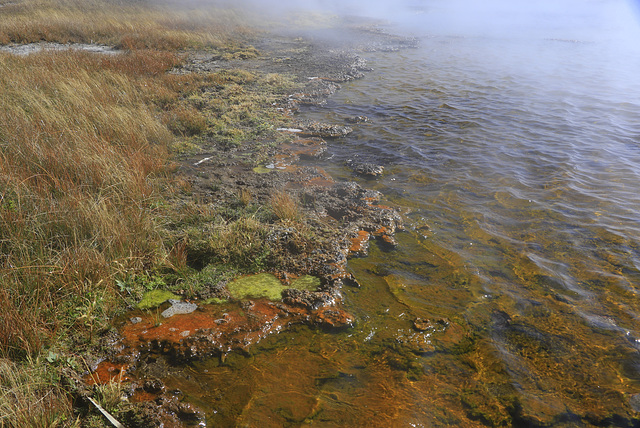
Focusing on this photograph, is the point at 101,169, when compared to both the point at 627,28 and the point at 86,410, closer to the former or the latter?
the point at 86,410

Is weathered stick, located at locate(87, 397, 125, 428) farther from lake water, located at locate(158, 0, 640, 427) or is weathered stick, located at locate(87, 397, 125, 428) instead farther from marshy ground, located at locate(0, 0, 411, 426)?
lake water, located at locate(158, 0, 640, 427)

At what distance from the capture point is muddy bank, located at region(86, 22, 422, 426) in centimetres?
288

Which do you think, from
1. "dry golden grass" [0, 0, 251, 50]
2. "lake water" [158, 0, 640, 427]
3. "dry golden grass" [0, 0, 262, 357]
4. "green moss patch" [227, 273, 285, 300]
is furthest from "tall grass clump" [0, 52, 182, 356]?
"dry golden grass" [0, 0, 251, 50]

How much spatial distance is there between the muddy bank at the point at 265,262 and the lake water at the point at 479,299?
0.19 meters

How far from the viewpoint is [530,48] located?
21531mm

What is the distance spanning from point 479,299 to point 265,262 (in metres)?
2.44

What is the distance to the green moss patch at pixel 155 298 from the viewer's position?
3.44 meters

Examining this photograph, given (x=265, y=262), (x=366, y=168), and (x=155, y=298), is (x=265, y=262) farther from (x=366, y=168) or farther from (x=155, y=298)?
(x=366, y=168)

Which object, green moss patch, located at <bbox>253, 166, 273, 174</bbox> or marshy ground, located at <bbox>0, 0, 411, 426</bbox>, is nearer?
marshy ground, located at <bbox>0, 0, 411, 426</bbox>

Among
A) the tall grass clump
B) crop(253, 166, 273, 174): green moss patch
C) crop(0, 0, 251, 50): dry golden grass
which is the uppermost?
crop(0, 0, 251, 50): dry golden grass

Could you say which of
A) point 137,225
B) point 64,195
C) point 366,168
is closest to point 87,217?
point 137,225

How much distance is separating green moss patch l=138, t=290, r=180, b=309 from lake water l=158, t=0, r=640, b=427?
0.88 meters

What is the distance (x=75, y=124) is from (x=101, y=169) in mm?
2106

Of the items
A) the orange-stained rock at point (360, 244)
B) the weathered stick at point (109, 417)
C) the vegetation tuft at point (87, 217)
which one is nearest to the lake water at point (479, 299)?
the orange-stained rock at point (360, 244)
